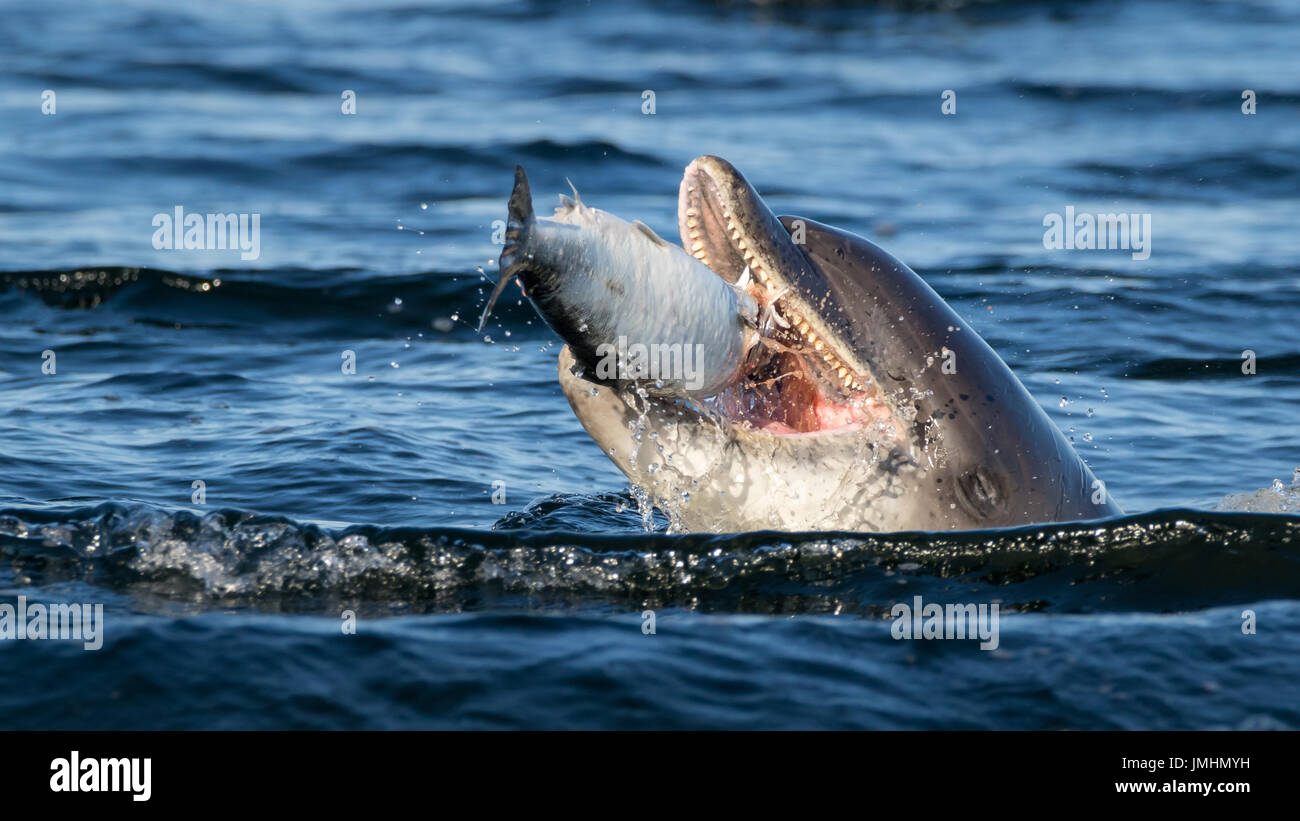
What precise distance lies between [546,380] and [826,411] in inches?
219

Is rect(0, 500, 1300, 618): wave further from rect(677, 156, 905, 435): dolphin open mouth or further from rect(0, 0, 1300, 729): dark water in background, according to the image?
rect(677, 156, 905, 435): dolphin open mouth

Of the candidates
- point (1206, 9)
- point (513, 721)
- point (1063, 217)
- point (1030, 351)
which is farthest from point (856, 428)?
point (1206, 9)

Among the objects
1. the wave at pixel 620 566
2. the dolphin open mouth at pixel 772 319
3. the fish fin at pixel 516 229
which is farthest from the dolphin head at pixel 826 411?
the fish fin at pixel 516 229

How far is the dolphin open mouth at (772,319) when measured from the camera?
20.7 ft

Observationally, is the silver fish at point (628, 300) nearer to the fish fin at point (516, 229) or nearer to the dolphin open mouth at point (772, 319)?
the fish fin at point (516, 229)

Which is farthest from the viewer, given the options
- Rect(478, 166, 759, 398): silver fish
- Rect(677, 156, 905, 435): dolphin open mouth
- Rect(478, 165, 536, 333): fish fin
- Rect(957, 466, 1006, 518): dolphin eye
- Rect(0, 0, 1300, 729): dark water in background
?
Rect(957, 466, 1006, 518): dolphin eye

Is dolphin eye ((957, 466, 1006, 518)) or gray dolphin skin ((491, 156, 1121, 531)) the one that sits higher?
gray dolphin skin ((491, 156, 1121, 531))

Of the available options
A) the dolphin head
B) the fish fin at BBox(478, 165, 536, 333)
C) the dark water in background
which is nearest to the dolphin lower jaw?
the dolphin head

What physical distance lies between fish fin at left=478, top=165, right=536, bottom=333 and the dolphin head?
1181 millimetres

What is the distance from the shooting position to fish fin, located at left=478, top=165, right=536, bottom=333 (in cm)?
499

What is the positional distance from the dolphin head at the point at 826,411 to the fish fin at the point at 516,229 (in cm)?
118

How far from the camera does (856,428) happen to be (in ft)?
21.3
